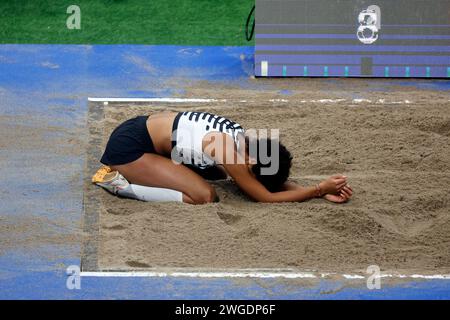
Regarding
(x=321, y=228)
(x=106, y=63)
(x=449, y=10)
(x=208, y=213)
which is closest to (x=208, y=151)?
→ (x=208, y=213)

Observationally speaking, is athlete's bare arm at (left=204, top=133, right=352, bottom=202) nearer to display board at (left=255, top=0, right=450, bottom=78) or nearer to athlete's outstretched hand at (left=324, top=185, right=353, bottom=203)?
athlete's outstretched hand at (left=324, top=185, right=353, bottom=203)

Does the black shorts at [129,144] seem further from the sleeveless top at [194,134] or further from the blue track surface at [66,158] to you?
the blue track surface at [66,158]

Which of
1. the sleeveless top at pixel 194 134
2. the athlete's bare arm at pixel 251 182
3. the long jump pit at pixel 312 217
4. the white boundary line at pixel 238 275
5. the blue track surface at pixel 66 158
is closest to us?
the blue track surface at pixel 66 158

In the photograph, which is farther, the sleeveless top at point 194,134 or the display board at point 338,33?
the display board at point 338,33

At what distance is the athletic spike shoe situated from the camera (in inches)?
294

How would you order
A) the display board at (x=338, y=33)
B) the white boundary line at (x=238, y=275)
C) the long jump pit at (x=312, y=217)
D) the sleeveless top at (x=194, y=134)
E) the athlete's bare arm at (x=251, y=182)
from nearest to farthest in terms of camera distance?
the white boundary line at (x=238, y=275), the long jump pit at (x=312, y=217), the athlete's bare arm at (x=251, y=182), the sleeveless top at (x=194, y=134), the display board at (x=338, y=33)

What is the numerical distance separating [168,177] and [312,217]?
1108mm

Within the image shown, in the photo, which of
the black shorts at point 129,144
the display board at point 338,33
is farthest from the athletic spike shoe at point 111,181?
the display board at point 338,33

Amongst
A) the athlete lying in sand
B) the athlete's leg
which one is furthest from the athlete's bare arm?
the athlete's leg

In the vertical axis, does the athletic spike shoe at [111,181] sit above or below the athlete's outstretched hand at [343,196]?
above

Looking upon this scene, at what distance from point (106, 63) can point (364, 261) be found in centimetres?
393

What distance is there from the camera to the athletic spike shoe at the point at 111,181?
7477mm

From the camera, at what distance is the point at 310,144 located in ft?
27.1

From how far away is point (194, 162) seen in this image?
7.43 m
